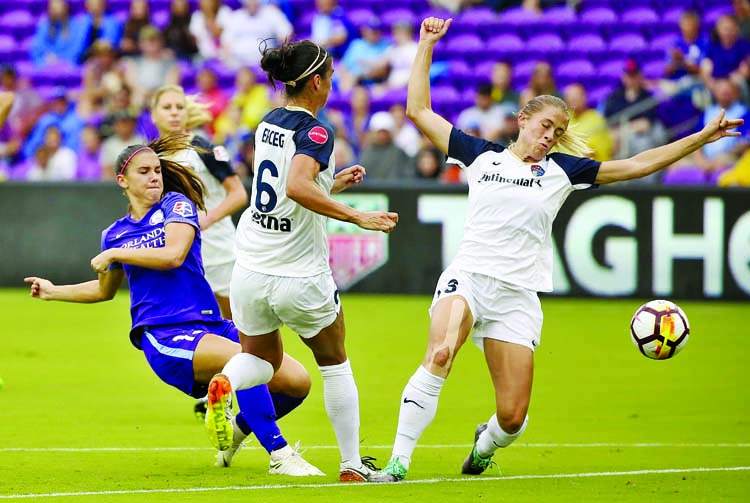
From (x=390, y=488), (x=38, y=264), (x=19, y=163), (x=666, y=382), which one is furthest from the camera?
(x=19, y=163)

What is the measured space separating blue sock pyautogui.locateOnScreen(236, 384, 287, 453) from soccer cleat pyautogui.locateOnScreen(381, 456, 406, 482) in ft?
2.05

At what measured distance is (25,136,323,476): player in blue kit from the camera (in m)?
6.35

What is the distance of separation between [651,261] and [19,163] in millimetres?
9548

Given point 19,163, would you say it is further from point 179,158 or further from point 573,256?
point 179,158

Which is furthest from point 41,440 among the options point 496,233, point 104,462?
point 496,233

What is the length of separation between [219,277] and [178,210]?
2.56m

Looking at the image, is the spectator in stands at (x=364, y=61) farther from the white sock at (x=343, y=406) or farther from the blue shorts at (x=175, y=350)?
the white sock at (x=343, y=406)

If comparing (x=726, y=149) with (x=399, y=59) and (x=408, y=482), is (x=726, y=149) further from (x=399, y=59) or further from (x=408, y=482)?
(x=408, y=482)

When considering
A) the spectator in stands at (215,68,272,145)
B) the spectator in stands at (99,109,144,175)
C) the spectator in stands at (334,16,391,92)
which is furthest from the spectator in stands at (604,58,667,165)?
the spectator in stands at (99,109,144,175)

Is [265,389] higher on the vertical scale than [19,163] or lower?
lower

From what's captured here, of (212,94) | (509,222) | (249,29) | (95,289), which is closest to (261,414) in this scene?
(95,289)

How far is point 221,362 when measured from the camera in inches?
249

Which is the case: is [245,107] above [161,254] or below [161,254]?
above

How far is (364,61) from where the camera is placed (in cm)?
1875
